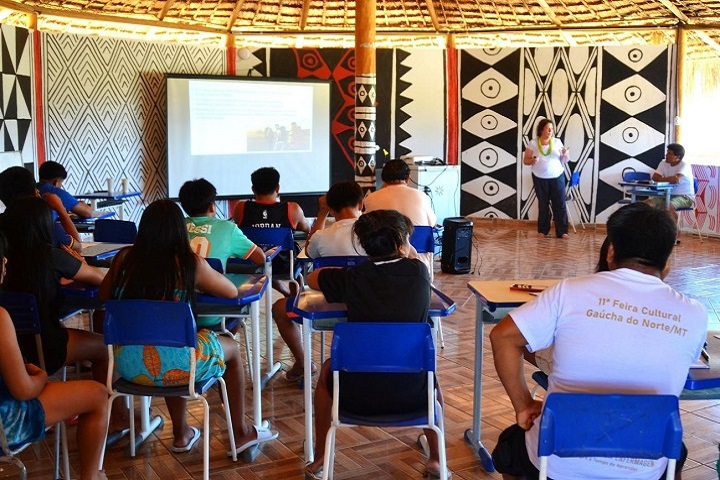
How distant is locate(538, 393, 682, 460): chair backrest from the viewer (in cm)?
207

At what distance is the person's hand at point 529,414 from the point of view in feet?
7.72

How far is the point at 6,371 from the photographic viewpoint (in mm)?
2621

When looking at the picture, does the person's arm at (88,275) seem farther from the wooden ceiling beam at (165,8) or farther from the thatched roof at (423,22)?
the wooden ceiling beam at (165,8)

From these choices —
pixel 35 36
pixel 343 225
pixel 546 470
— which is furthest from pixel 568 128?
pixel 546 470

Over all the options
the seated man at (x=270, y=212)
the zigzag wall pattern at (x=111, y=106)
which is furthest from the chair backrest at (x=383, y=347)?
the zigzag wall pattern at (x=111, y=106)

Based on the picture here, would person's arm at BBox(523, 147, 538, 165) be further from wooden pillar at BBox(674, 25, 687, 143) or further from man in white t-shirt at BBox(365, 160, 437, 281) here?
man in white t-shirt at BBox(365, 160, 437, 281)

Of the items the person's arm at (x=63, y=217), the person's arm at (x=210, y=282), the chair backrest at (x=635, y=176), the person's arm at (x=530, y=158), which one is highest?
the person's arm at (x=530, y=158)

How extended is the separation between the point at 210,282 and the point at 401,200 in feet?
8.26

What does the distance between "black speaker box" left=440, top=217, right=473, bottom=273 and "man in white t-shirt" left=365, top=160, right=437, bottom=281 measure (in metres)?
2.14

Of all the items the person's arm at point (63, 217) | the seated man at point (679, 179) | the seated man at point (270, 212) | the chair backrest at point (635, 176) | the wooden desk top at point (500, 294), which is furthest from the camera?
the chair backrest at point (635, 176)

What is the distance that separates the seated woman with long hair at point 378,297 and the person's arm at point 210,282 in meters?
0.35

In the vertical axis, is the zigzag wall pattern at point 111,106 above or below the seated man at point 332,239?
above

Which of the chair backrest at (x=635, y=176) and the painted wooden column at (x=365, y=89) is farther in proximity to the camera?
the chair backrest at (x=635, y=176)

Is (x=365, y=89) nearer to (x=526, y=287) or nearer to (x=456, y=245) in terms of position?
(x=456, y=245)
